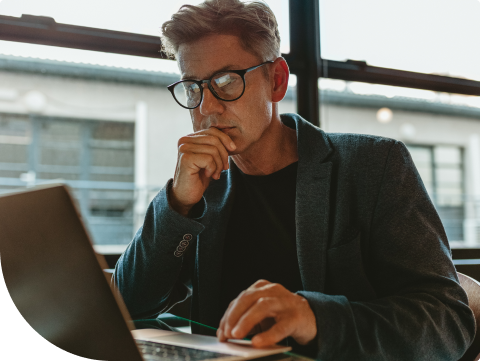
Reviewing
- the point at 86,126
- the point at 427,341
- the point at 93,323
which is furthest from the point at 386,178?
the point at 86,126

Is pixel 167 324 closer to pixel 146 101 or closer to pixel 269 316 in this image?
pixel 269 316

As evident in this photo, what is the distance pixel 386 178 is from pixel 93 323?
32.2 inches

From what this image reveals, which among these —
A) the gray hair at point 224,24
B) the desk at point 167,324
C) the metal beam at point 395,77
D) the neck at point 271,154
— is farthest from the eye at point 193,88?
the metal beam at point 395,77

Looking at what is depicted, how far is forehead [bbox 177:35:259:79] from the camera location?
1222mm

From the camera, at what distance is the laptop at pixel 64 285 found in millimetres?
468

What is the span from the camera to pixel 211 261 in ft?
4.08

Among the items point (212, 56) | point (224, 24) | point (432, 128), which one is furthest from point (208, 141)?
point (432, 128)

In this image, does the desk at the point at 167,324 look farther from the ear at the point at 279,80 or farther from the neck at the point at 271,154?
the ear at the point at 279,80

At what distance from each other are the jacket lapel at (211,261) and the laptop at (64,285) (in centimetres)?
65

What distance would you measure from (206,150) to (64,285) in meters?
0.66

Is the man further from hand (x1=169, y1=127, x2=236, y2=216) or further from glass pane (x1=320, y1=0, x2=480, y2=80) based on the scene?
glass pane (x1=320, y1=0, x2=480, y2=80)

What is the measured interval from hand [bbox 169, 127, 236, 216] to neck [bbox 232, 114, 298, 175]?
0.72 ft

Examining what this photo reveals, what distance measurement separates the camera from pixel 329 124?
2.37m

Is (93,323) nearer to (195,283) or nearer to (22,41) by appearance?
(195,283)
